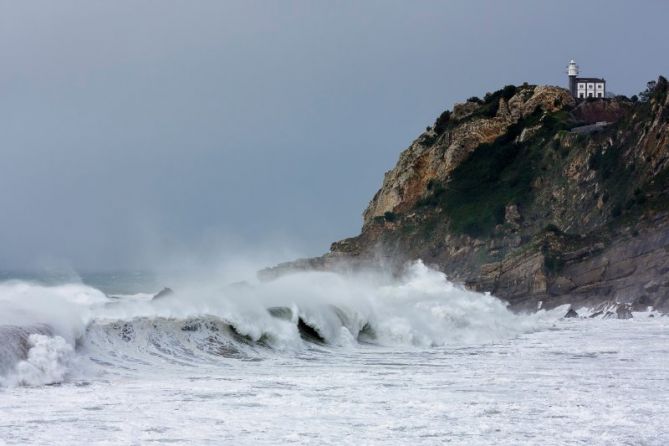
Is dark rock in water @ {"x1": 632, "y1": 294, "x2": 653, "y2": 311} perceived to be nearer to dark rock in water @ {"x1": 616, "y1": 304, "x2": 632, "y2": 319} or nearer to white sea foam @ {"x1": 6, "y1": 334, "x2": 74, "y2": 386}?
dark rock in water @ {"x1": 616, "y1": 304, "x2": 632, "y2": 319}

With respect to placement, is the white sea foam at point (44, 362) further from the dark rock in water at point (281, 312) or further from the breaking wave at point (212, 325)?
the dark rock in water at point (281, 312)

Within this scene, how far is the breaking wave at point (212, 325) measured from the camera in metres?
21.9

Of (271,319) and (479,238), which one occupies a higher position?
(479,238)

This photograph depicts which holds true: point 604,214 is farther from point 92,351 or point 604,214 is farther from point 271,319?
point 92,351

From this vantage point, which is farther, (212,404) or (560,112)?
(560,112)

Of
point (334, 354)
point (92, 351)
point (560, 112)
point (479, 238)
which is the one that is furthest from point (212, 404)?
point (560, 112)

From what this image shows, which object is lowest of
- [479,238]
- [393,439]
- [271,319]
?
[393,439]

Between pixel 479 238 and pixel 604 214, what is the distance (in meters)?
9.47

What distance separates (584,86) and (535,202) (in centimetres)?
2605

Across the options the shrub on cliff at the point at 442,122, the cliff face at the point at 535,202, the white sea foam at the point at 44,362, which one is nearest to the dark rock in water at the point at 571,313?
the cliff face at the point at 535,202

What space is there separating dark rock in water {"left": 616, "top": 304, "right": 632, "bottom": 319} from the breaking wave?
3.76 m

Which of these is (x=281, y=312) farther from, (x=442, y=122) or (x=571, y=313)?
(x=442, y=122)

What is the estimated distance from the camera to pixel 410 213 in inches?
2926

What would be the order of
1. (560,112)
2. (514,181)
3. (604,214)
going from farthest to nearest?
1. (560,112)
2. (514,181)
3. (604,214)
